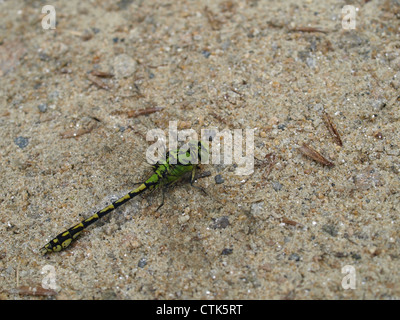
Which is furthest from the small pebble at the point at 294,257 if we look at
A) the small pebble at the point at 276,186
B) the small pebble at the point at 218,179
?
the small pebble at the point at 218,179

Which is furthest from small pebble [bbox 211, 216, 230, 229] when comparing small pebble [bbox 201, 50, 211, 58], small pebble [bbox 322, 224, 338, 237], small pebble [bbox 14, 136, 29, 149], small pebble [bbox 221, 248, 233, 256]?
small pebble [bbox 14, 136, 29, 149]

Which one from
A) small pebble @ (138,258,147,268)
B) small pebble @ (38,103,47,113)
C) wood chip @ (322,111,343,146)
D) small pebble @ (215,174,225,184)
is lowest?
small pebble @ (138,258,147,268)

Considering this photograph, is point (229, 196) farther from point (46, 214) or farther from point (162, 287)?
point (46, 214)

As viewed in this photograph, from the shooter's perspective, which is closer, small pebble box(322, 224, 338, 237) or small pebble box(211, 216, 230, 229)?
small pebble box(322, 224, 338, 237)

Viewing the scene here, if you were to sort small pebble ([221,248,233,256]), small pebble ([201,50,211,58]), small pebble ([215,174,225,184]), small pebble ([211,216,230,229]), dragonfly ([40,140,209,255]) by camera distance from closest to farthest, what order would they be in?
small pebble ([221,248,233,256]) < small pebble ([211,216,230,229]) < dragonfly ([40,140,209,255]) < small pebble ([215,174,225,184]) < small pebble ([201,50,211,58])

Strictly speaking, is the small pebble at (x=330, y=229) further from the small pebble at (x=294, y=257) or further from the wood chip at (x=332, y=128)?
the wood chip at (x=332, y=128)

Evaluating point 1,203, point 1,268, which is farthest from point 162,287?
point 1,203

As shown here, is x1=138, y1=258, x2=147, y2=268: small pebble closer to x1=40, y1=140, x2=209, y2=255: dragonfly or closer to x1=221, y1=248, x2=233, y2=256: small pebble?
x1=40, y1=140, x2=209, y2=255: dragonfly
